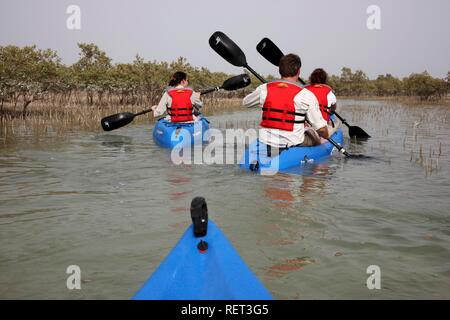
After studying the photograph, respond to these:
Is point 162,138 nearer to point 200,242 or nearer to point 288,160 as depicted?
point 288,160

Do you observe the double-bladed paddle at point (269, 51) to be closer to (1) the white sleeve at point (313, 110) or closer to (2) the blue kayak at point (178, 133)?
(2) the blue kayak at point (178, 133)

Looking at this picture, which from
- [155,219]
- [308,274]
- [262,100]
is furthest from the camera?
[262,100]

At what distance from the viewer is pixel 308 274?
291 cm

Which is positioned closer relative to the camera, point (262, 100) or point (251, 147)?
point (262, 100)

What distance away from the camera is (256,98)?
19.3 ft

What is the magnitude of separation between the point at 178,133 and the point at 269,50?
2657 millimetres

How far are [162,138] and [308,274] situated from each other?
6786 mm

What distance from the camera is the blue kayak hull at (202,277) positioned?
1.83 meters

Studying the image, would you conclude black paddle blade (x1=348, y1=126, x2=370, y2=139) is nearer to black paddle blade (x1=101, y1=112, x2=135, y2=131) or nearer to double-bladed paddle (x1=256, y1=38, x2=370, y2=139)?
double-bladed paddle (x1=256, y1=38, x2=370, y2=139)

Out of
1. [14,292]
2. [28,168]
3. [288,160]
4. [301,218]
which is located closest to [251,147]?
[288,160]

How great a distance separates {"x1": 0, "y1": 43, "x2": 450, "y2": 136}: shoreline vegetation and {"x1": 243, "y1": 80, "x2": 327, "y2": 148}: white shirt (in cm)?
896

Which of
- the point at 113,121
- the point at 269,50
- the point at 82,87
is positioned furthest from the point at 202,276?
the point at 82,87
